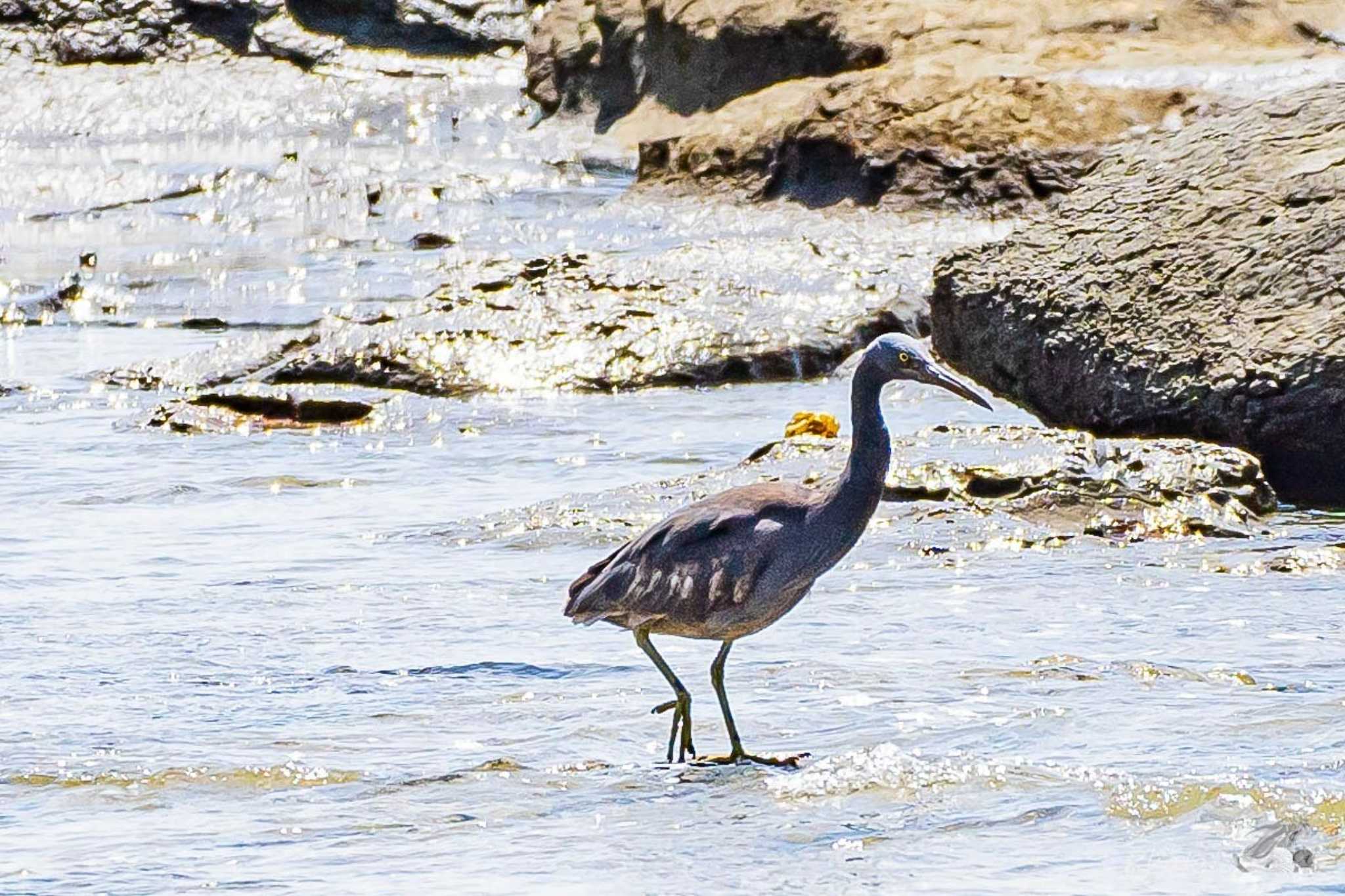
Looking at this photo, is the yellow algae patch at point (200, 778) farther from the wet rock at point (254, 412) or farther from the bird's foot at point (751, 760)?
the wet rock at point (254, 412)

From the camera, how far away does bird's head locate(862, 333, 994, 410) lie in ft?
19.6

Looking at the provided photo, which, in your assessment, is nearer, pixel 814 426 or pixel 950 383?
pixel 950 383

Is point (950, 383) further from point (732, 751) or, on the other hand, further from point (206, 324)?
point (206, 324)

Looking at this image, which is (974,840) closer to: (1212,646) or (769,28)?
(1212,646)

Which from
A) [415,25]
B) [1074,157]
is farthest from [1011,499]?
[415,25]

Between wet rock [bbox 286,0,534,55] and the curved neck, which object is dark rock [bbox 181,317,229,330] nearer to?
the curved neck

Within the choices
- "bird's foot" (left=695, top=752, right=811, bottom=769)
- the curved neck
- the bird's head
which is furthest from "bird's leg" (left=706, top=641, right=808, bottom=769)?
the bird's head

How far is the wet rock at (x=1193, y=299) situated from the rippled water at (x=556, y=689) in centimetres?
36

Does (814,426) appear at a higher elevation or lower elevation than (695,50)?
lower

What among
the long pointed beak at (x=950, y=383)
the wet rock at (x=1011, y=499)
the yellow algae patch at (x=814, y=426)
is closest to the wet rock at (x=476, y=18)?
the yellow algae patch at (x=814, y=426)

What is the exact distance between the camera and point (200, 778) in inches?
227

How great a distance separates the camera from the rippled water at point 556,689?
198 inches

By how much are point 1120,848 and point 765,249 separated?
818 centimetres

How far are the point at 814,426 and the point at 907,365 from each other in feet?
12.5
